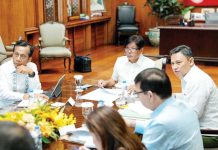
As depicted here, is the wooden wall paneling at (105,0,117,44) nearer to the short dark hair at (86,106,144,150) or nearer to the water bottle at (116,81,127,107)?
the water bottle at (116,81,127,107)

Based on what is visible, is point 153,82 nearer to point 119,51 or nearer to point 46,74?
point 46,74

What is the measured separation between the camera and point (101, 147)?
1552 mm

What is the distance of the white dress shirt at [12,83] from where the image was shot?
3.19m

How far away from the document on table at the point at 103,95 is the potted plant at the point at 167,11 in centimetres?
641

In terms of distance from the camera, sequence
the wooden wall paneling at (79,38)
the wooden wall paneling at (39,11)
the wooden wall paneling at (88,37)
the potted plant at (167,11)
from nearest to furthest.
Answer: the wooden wall paneling at (39,11) → the wooden wall paneling at (79,38) → the wooden wall paneling at (88,37) → the potted plant at (167,11)

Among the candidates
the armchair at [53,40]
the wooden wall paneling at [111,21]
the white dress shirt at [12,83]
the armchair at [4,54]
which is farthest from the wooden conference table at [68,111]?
the wooden wall paneling at [111,21]

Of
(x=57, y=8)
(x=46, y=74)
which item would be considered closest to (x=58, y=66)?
(x=46, y=74)

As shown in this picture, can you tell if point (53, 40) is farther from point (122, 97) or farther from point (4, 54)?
point (122, 97)

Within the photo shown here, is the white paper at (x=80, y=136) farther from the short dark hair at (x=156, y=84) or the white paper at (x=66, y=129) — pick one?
the short dark hair at (x=156, y=84)

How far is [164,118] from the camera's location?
1.97 metres

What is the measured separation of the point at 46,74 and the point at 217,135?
496cm

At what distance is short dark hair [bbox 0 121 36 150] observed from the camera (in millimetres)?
922

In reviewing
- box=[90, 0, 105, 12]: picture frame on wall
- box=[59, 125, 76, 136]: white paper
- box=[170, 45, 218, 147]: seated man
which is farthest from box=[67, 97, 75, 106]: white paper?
box=[90, 0, 105, 12]: picture frame on wall

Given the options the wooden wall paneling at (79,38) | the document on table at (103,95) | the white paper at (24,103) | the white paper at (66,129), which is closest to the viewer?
the white paper at (66,129)
